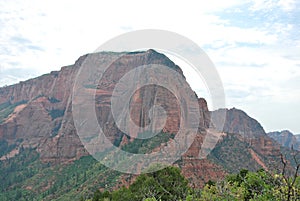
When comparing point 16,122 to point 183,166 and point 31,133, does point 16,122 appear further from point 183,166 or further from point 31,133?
point 183,166

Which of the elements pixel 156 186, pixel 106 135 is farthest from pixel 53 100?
pixel 156 186

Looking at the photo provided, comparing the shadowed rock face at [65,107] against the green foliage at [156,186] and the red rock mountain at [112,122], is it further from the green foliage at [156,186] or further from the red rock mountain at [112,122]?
the green foliage at [156,186]

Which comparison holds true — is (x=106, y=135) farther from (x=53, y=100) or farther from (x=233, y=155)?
(x=53, y=100)

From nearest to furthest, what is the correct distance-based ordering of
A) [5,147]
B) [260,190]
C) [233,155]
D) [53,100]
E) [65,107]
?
[260,190]
[233,155]
[5,147]
[65,107]
[53,100]

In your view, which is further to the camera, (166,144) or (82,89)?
(82,89)

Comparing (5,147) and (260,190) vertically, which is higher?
(260,190)

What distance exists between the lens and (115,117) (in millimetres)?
103562

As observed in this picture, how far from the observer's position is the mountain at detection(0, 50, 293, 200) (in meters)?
61.7

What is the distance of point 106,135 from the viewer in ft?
318

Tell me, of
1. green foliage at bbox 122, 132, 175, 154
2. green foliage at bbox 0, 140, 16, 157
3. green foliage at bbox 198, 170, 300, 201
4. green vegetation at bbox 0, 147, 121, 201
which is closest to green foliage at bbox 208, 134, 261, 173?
green foliage at bbox 122, 132, 175, 154

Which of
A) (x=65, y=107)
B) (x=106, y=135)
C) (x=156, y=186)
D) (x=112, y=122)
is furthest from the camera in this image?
(x=65, y=107)

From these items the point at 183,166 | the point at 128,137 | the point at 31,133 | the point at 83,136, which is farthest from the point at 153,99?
the point at 31,133

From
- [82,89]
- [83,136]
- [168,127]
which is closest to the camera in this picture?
[168,127]

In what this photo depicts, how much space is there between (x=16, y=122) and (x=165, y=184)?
116406 millimetres
